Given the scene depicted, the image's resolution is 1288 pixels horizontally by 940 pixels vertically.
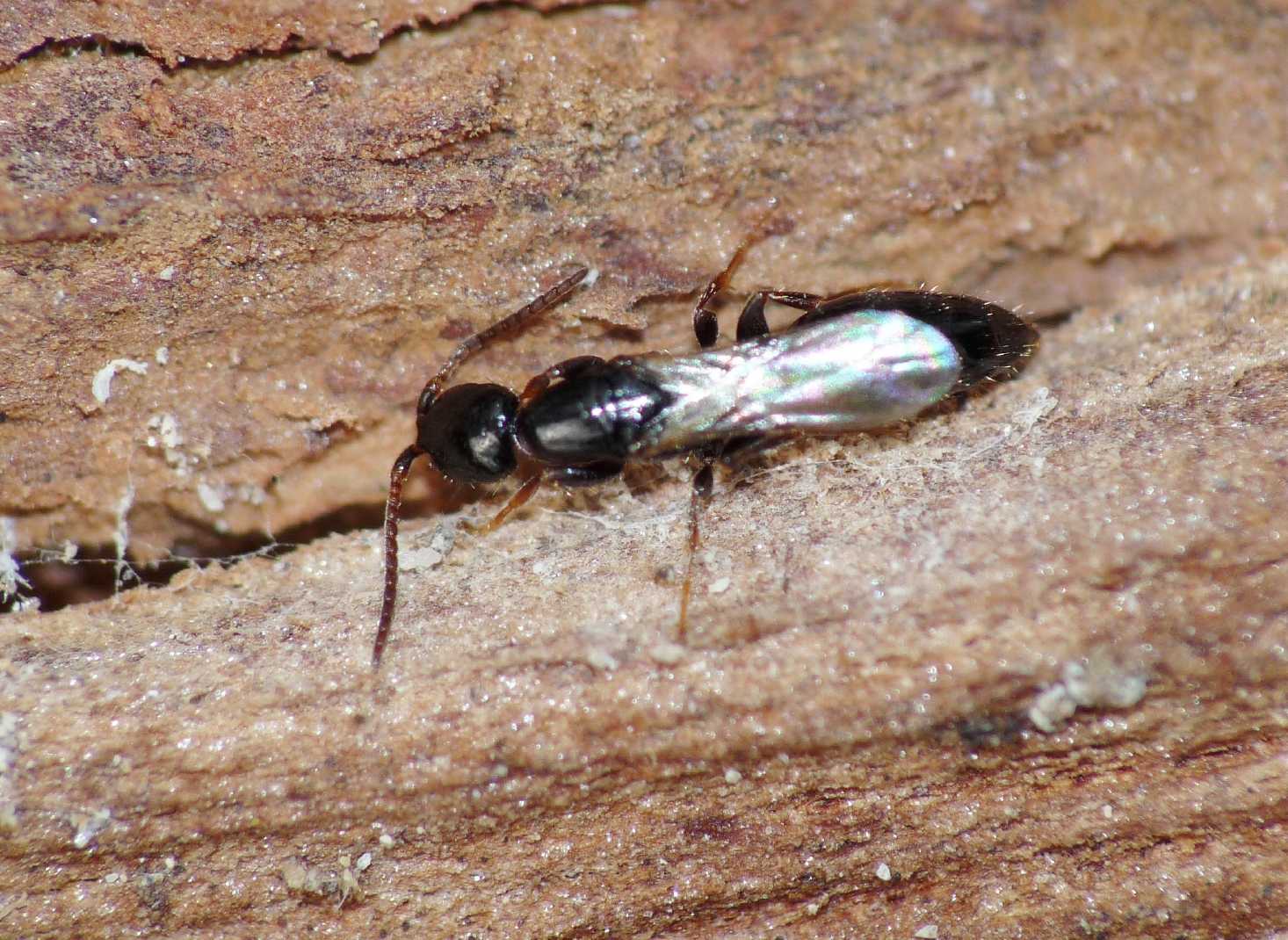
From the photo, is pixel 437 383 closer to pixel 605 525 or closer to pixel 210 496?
pixel 605 525

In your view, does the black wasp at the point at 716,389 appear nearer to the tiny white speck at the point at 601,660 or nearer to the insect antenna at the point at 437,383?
the insect antenna at the point at 437,383

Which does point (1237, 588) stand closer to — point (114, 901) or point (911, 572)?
point (911, 572)

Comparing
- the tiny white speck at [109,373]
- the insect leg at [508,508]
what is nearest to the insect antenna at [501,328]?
the insect leg at [508,508]

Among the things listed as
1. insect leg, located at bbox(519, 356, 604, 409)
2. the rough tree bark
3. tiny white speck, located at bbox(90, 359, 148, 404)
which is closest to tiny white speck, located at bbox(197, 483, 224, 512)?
the rough tree bark

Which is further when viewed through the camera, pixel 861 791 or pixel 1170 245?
pixel 1170 245

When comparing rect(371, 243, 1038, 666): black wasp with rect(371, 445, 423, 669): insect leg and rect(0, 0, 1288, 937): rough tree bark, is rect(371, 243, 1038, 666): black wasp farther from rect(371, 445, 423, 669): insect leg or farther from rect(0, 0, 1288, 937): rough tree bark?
rect(0, 0, 1288, 937): rough tree bark

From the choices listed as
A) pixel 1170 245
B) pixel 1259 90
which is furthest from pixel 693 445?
pixel 1259 90
